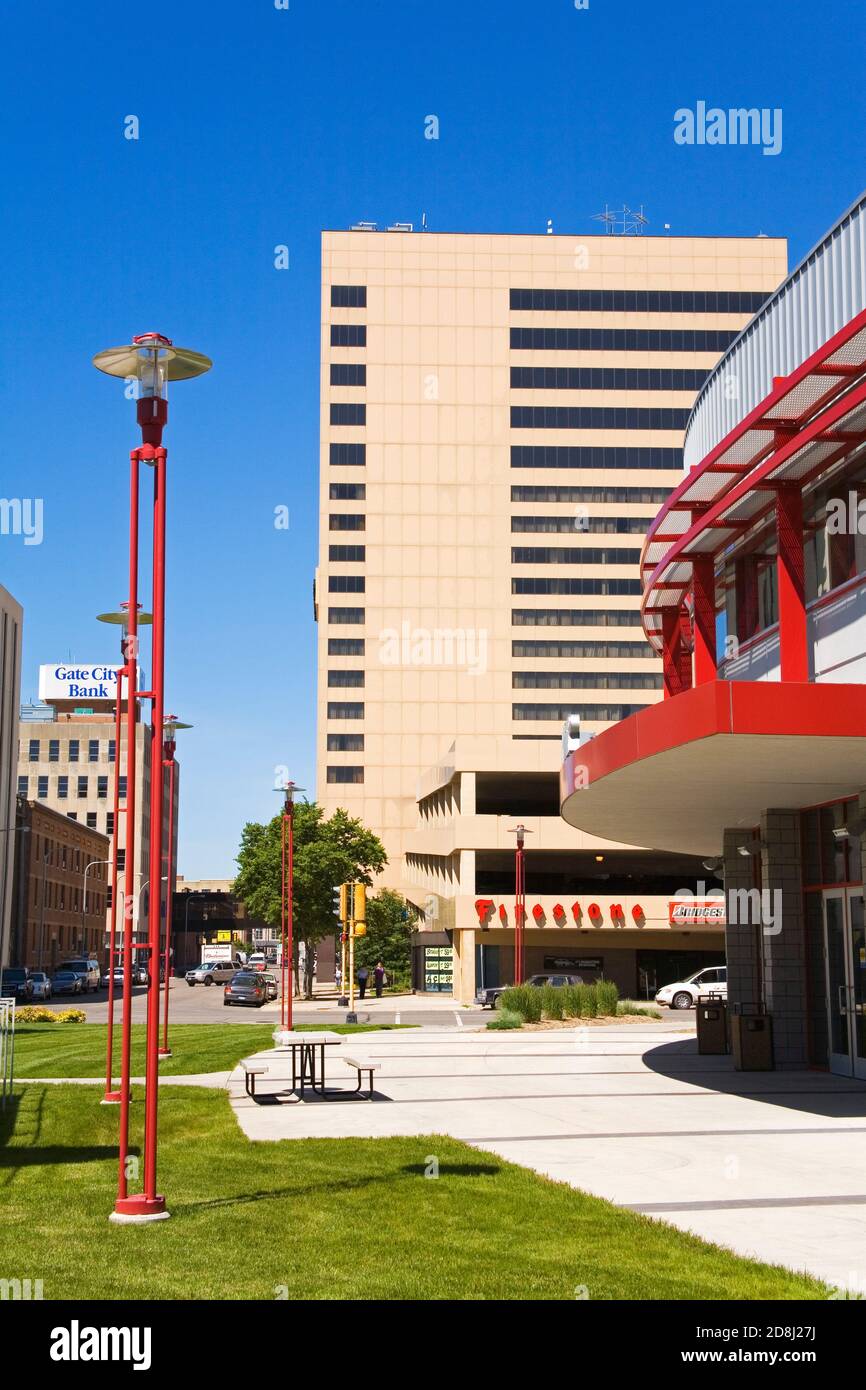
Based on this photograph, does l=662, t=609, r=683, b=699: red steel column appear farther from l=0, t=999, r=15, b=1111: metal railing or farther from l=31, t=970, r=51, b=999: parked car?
l=31, t=970, r=51, b=999: parked car

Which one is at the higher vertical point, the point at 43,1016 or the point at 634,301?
the point at 634,301

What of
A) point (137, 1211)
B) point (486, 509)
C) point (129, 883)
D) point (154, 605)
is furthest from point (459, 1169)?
point (486, 509)

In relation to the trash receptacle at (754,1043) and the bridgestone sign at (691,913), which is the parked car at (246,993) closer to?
the bridgestone sign at (691,913)

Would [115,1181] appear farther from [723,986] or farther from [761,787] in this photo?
[723,986]

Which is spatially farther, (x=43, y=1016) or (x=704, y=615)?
(x=43, y=1016)

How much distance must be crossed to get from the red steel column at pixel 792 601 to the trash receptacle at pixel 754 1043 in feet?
22.1

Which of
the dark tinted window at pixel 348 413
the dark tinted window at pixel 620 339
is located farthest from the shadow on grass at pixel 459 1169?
the dark tinted window at pixel 620 339

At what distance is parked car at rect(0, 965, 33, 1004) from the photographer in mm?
63625

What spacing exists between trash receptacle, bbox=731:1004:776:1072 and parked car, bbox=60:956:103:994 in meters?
59.1

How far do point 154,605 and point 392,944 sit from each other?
7920 centimetres

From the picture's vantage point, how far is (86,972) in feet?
261

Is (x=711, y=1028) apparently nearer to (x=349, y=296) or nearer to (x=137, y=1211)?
(x=137, y=1211)

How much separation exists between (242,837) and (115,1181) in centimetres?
5787

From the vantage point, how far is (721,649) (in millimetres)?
24547
